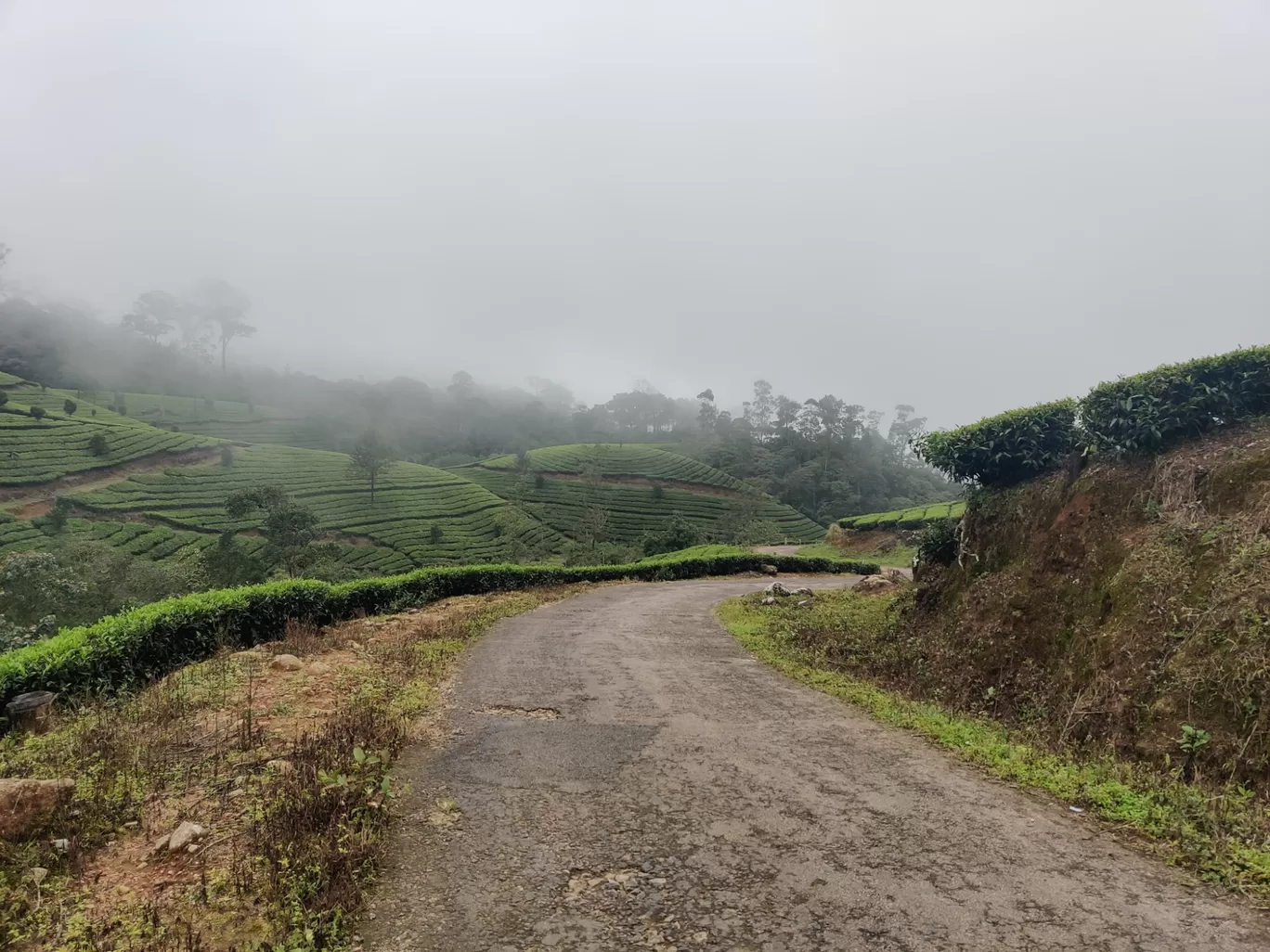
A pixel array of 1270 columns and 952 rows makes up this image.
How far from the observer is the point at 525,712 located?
735 centimetres

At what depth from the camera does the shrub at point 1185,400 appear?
25.2ft

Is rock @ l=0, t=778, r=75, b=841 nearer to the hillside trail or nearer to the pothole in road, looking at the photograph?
the hillside trail

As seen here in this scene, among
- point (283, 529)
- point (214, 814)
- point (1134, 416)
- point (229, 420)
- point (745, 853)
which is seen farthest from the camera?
point (229, 420)

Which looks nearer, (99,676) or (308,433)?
(99,676)

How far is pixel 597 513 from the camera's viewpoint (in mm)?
53375

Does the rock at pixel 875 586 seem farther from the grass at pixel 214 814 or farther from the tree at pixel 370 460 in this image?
the tree at pixel 370 460

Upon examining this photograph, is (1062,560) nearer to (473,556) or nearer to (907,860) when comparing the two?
(907,860)

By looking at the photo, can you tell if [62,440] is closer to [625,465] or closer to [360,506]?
[360,506]

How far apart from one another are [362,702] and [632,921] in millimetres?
4936

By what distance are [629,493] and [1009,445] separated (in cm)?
6427

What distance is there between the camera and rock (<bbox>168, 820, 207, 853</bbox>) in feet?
13.4

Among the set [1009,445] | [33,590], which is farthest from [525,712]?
[33,590]

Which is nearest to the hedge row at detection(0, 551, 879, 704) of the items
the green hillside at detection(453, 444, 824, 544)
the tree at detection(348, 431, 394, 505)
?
the green hillside at detection(453, 444, 824, 544)

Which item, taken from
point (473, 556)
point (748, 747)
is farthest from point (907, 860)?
point (473, 556)
